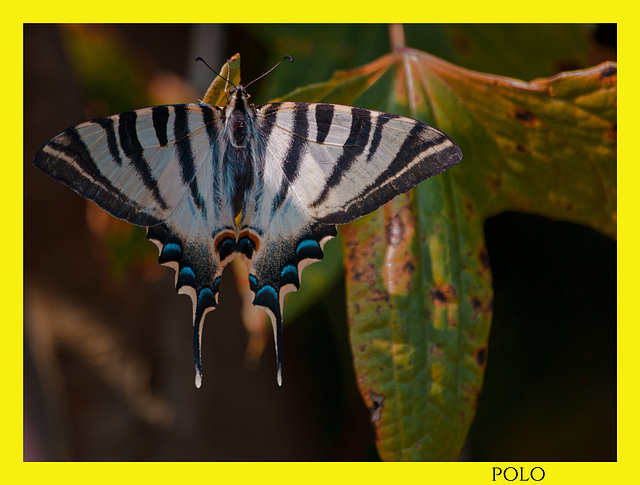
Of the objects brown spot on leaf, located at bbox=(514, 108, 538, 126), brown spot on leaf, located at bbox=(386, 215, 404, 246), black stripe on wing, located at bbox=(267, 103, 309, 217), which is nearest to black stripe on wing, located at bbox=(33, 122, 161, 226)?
black stripe on wing, located at bbox=(267, 103, 309, 217)

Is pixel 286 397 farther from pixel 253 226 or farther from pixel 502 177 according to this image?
pixel 502 177

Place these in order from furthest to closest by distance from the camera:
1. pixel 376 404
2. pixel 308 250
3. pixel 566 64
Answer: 1. pixel 566 64
2. pixel 308 250
3. pixel 376 404

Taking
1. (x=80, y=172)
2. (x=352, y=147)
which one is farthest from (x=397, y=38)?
(x=80, y=172)

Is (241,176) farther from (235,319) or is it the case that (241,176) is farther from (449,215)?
(235,319)

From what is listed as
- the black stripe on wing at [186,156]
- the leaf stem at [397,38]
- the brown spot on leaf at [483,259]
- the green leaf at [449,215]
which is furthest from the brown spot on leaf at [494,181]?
the black stripe on wing at [186,156]

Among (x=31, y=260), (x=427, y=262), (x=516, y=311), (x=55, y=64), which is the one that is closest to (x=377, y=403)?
(x=427, y=262)
